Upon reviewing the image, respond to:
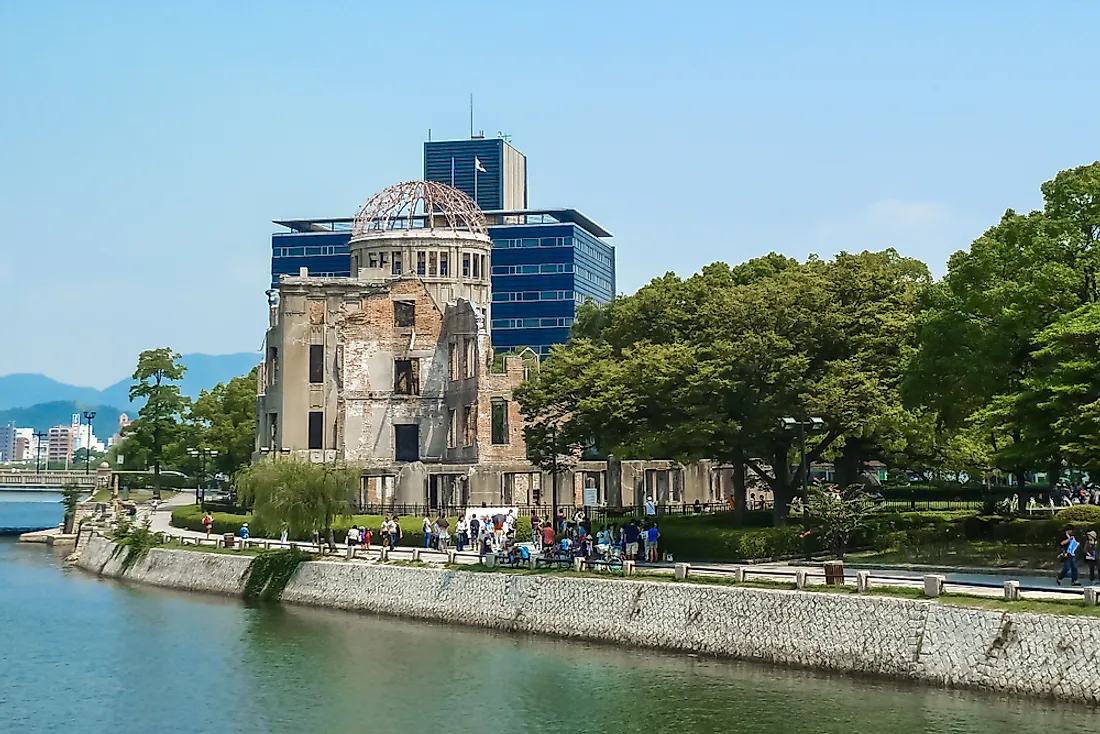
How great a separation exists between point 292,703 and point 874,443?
29.5m

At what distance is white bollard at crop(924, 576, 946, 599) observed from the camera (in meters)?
32.9

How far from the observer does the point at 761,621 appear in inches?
1407

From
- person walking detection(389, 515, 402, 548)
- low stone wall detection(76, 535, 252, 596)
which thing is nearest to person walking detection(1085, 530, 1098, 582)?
person walking detection(389, 515, 402, 548)

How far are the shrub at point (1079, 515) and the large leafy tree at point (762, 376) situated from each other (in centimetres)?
659

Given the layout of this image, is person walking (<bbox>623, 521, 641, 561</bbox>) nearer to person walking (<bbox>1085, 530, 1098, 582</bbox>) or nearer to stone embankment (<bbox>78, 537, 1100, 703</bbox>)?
stone embankment (<bbox>78, 537, 1100, 703</bbox>)

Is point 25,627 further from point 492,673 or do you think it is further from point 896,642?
point 896,642

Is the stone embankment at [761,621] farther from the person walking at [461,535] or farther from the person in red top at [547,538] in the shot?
the person walking at [461,535]

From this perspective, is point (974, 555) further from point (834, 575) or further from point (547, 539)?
point (547, 539)

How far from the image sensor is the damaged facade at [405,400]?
2847 inches

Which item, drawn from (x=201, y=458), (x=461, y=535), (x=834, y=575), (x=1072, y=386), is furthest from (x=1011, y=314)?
(x=201, y=458)

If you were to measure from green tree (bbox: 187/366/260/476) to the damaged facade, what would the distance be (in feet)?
40.1

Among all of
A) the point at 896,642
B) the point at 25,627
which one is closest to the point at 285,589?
the point at 25,627

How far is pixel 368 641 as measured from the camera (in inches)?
1670

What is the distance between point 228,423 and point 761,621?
69.6 m
